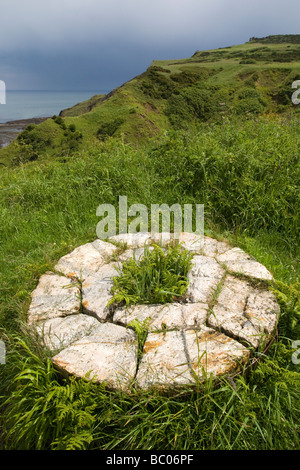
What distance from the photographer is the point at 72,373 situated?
173cm

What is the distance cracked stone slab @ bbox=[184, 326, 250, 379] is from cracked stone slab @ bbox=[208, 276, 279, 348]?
0.09 metres

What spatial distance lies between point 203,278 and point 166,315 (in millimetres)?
543

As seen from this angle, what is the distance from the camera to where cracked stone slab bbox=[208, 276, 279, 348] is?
6.34 ft

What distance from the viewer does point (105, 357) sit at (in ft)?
6.02

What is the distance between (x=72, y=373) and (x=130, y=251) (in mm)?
1455

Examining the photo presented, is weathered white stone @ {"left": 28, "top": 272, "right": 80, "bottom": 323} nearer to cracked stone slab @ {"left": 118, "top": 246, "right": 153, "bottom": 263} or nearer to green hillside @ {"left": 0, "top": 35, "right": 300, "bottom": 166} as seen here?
cracked stone slab @ {"left": 118, "top": 246, "right": 153, "bottom": 263}

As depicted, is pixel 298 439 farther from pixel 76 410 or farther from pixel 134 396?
pixel 76 410

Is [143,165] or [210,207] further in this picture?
[143,165]

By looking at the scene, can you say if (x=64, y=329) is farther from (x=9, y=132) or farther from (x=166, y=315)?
(x=9, y=132)

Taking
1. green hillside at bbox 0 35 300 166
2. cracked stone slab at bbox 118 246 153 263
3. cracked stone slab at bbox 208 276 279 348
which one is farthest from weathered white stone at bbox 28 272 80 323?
green hillside at bbox 0 35 300 166

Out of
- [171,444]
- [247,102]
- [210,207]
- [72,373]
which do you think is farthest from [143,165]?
[247,102]

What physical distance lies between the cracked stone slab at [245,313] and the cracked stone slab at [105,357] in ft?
2.11

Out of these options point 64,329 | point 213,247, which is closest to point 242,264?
point 213,247

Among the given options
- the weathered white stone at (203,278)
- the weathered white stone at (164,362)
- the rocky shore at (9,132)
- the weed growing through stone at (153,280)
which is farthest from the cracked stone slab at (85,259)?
the rocky shore at (9,132)
